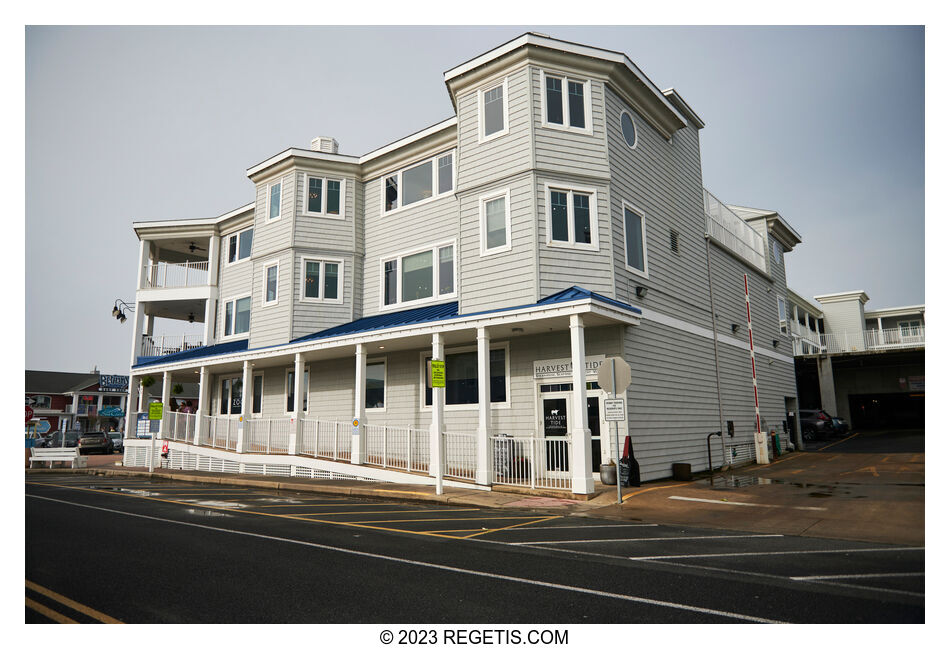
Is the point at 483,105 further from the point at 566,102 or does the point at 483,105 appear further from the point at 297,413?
the point at 297,413

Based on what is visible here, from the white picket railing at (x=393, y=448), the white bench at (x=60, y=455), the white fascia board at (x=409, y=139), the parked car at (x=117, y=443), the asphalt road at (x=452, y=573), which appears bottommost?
the parked car at (x=117, y=443)

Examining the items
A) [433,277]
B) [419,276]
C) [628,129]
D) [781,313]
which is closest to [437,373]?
[433,277]

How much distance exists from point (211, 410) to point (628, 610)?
25.0 metres

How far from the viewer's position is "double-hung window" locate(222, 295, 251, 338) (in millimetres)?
24542

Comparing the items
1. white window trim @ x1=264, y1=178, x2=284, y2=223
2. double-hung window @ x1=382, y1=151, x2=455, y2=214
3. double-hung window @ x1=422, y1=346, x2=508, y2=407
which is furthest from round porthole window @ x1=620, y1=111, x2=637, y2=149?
white window trim @ x1=264, y1=178, x2=284, y2=223

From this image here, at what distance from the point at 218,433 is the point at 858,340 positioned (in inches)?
1694

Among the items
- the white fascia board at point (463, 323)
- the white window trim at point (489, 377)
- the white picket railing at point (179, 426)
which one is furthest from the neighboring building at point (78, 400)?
the white window trim at point (489, 377)

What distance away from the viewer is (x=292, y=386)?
22000 millimetres

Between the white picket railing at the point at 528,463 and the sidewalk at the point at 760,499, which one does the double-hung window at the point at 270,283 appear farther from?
the white picket railing at the point at 528,463

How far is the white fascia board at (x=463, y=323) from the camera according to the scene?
1251 centimetres

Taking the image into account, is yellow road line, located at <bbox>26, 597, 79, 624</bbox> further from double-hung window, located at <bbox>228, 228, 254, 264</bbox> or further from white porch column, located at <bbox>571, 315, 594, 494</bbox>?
double-hung window, located at <bbox>228, 228, 254, 264</bbox>

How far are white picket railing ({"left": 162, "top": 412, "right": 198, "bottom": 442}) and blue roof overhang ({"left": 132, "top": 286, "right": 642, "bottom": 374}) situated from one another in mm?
2034

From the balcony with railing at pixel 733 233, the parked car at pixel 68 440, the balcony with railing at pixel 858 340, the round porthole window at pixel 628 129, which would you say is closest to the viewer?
the round porthole window at pixel 628 129

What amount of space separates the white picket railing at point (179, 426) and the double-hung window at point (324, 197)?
887 centimetres
